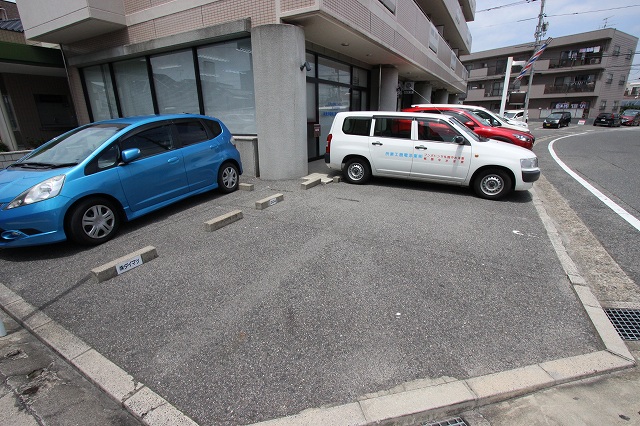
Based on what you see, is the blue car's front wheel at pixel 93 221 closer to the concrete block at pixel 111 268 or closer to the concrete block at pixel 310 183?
the concrete block at pixel 111 268

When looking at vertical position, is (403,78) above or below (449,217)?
above

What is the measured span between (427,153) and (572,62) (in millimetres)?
47085

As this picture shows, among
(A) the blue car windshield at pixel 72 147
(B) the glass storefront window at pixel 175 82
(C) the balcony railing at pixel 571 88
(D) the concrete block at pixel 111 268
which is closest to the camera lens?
Result: (D) the concrete block at pixel 111 268

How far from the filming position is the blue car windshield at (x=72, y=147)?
4406 mm

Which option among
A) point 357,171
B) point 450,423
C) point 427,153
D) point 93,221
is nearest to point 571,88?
point 427,153

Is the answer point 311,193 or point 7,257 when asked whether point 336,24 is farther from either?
point 7,257

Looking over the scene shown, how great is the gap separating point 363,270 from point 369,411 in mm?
1737

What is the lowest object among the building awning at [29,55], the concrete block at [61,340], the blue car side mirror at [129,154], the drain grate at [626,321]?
the drain grate at [626,321]

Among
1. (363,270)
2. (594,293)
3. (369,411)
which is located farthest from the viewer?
(363,270)

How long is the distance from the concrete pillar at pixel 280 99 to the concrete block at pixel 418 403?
20.3 ft

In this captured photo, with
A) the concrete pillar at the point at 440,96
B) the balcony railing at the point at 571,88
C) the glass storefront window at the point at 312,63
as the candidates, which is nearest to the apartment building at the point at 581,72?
the balcony railing at the point at 571,88

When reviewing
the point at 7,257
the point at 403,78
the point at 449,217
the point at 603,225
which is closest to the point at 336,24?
the point at 449,217

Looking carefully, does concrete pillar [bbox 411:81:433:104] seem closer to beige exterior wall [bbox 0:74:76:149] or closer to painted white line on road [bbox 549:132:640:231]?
painted white line on road [bbox 549:132:640:231]

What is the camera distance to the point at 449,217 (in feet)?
17.3
